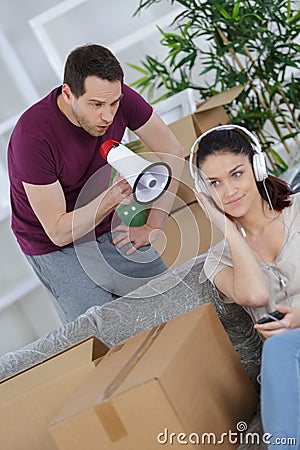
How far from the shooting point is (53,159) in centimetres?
194

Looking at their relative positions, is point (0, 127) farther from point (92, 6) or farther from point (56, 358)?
point (56, 358)

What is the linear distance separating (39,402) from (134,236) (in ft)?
1.42

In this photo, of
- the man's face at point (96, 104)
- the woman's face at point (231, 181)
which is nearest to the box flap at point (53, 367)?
A: the woman's face at point (231, 181)

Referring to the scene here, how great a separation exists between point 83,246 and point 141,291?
19 cm

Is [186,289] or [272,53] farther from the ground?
[272,53]

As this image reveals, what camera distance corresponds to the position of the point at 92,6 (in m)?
3.44

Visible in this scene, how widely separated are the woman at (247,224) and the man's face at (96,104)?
28 cm

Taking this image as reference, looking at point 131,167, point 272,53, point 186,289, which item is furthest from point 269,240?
point 272,53

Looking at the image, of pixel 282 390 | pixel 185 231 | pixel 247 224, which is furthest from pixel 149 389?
pixel 247 224

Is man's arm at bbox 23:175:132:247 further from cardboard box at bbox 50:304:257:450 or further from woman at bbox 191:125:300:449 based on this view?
cardboard box at bbox 50:304:257:450

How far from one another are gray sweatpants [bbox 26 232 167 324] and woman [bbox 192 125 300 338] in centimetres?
16

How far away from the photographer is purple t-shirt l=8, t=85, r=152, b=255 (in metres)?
1.90

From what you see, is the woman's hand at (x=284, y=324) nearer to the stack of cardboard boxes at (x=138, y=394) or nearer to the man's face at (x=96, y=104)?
the stack of cardboard boxes at (x=138, y=394)

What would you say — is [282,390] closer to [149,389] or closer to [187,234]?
[149,389]
